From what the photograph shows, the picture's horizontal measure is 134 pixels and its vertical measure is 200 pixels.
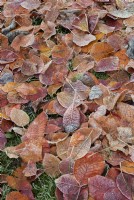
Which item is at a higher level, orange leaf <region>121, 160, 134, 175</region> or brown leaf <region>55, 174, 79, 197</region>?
orange leaf <region>121, 160, 134, 175</region>

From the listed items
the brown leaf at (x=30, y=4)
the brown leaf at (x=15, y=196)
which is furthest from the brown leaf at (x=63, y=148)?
the brown leaf at (x=30, y=4)

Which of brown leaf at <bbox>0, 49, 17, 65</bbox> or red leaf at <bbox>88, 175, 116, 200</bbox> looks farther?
brown leaf at <bbox>0, 49, 17, 65</bbox>

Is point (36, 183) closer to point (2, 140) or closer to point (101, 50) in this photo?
point (2, 140)

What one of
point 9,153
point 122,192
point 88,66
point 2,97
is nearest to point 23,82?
point 2,97

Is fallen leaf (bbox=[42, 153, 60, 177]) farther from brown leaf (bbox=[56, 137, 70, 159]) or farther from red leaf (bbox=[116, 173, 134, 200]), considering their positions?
red leaf (bbox=[116, 173, 134, 200])

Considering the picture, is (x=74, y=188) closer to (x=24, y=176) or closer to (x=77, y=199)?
(x=77, y=199)

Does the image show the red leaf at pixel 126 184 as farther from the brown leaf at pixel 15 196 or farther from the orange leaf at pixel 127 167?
the brown leaf at pixel 15 196

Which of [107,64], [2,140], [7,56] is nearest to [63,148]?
[2,140]

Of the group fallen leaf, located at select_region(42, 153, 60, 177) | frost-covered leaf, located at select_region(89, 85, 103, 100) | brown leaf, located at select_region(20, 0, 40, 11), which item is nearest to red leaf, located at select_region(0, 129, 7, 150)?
fallen leaf, located at select_region(42, 153, 60, 177)
